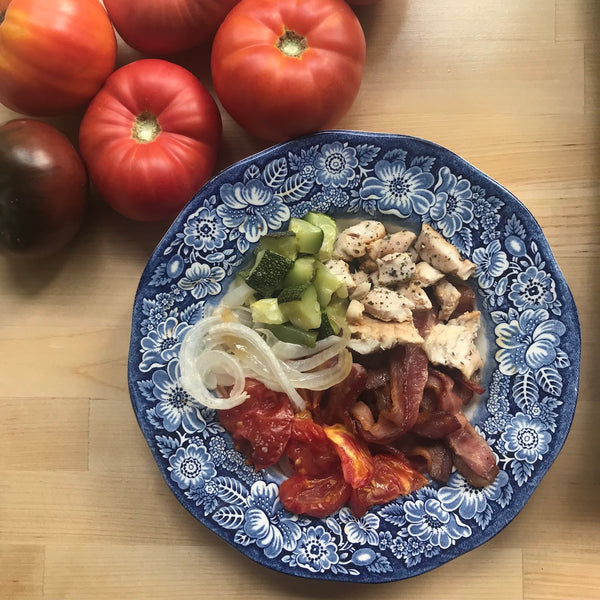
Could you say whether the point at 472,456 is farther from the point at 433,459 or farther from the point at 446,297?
the point at 446,297

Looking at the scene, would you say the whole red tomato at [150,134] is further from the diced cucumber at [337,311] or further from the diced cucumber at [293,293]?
the diced cucumber at [337,311]

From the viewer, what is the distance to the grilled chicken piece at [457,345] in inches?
73.6

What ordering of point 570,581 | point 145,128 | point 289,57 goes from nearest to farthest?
point 289,57, point 145,128, point 570,581

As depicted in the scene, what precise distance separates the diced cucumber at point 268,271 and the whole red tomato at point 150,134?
33cm

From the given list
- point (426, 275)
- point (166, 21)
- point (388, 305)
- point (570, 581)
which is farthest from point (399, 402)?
point (166, 21)

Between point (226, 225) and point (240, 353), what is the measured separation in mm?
396

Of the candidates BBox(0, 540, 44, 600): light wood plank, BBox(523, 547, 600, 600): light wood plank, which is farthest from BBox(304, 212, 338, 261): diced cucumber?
BBox(0, 540, 44, 600): light wood plank

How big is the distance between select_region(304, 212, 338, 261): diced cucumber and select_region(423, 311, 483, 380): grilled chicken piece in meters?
0.42

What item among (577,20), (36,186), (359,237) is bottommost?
(359,237)

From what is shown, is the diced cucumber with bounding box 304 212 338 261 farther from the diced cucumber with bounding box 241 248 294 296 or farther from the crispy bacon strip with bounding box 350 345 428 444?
the crispy bacon strip with bounding box 350 345 428 444

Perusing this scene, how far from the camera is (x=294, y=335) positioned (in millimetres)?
1892

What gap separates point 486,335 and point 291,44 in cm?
106

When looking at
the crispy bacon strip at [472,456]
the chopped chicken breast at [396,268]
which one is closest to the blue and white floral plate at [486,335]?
the crispy bacon strip at [472,456]

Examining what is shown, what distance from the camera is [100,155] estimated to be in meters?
1.89
